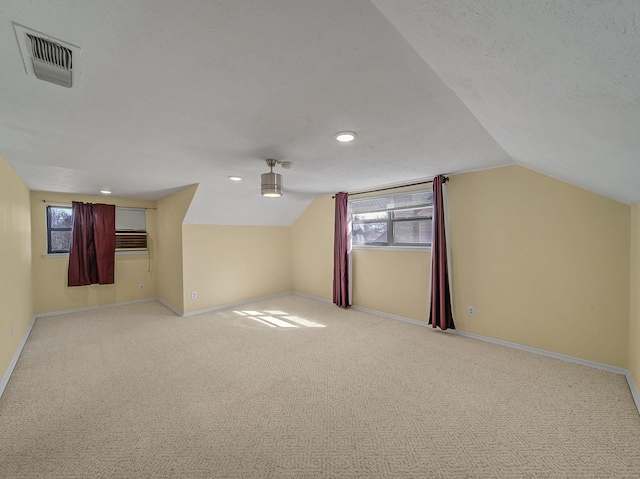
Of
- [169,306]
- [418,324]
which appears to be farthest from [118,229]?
[418,324]

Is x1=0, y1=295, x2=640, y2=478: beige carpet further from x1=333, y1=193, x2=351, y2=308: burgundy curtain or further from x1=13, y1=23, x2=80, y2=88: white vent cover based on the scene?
x1=13, y1=23, x2=80, y2=88: white vent cover

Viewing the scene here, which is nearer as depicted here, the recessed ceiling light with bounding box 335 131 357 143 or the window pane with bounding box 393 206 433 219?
the recessed ceiling light with bounding box 335 131 357 143

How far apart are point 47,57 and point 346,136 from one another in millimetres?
1642

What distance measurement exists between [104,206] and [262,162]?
407 centimetres

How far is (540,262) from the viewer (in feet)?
9.56

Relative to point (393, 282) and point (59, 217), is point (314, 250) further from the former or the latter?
point (59, 217)

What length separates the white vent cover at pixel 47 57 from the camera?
3.32 feet

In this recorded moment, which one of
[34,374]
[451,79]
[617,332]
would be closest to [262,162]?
[451,79]

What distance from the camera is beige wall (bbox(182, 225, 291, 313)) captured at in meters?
4.53

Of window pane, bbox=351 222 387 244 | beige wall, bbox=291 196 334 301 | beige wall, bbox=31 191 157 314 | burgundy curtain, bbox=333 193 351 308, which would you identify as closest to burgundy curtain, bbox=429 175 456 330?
window pane, bbox=351 222 387 244

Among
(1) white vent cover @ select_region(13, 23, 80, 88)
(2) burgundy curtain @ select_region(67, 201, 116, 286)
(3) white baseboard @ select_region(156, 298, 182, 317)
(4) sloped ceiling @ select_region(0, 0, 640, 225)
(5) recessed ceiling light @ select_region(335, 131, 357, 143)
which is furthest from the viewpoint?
(2) burgundy curtain @ select_region(67, 201, 116, 286)

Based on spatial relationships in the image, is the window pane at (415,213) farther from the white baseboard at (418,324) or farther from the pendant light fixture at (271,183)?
the pendant light fixture at (271,183)

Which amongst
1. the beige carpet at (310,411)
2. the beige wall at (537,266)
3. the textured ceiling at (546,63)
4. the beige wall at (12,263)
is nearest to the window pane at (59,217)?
the beige wall at (12,263)

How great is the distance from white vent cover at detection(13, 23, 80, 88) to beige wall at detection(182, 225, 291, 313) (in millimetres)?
3423
